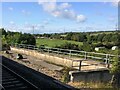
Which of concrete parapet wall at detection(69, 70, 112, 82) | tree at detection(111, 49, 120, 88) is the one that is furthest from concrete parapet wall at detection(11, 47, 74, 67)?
tree at detection(111, 49, 120, 88)

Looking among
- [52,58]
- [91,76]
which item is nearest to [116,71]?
[91,76]

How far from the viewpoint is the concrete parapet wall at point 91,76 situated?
1609 cm

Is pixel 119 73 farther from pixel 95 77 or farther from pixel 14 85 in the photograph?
pixel 14 85

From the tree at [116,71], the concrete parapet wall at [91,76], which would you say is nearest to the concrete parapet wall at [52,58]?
the concrete parapet wall at [91,76]

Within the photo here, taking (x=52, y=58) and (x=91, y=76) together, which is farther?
(x=52, y=58)

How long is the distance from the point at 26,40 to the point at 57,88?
48827mm

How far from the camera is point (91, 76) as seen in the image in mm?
17375

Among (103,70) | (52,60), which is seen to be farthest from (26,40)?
(103,70)

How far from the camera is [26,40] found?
198 ft

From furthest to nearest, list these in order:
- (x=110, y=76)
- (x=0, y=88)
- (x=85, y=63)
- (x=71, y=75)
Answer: (x=85, y=63)
(x=110, y=76)
(x=71, y=75)
(x=0, y=88)

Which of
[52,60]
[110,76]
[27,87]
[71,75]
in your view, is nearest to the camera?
[27,87]

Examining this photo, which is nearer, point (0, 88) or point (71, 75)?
point (0, 88)

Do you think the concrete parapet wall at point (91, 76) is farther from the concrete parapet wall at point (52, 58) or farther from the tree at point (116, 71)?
the concrete parapet wall at point (52, 58)

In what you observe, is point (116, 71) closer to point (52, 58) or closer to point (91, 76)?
point (91, 76)
